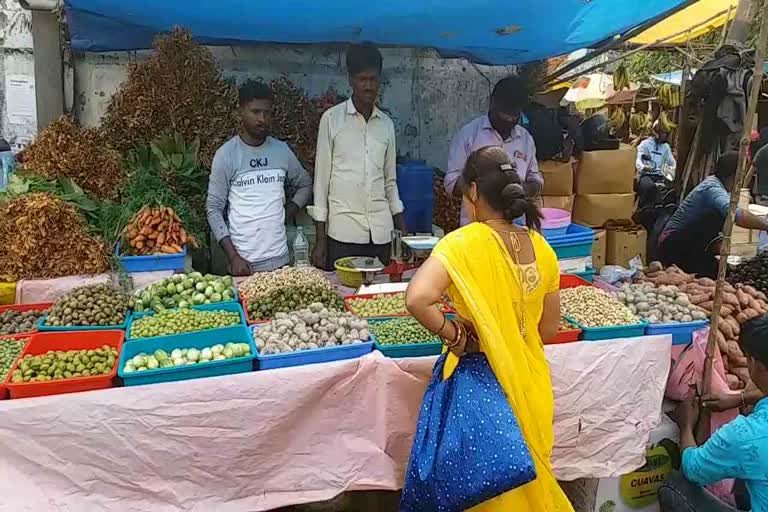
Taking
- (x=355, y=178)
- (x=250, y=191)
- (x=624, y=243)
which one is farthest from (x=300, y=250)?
(x=624, y=243)

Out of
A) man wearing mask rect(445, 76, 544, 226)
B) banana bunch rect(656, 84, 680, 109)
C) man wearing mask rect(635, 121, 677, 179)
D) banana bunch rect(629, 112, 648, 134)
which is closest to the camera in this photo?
man wearing mask rect(445, 76, 544, 226)

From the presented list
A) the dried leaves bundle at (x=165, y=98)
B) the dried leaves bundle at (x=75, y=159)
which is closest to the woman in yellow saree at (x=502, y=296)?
the dried leaves bundle at (x=75, y=159)

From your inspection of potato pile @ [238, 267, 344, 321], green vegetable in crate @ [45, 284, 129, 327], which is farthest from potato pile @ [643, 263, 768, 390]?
green vegetable in crate @ [45, 284, 129, 327]

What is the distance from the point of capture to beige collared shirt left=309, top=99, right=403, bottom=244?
402 centimetres

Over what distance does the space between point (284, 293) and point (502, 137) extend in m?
2.03

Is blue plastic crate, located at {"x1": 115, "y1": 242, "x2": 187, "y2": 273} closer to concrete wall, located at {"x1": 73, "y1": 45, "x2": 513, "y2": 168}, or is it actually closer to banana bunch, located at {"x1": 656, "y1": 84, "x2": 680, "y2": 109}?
concrete wall, located at {"x1": 73, "y1": 45, "x2": 513, "y2": 168}

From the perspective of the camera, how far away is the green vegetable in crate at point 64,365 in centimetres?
236

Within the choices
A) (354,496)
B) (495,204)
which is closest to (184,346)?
(354,496)

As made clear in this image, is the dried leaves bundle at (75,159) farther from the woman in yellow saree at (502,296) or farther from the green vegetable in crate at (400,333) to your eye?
the woman in yellow saree at (502,296)

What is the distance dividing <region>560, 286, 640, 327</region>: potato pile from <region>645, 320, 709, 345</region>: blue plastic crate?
0.08 metres

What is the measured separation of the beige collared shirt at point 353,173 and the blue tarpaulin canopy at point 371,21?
2.11 ft

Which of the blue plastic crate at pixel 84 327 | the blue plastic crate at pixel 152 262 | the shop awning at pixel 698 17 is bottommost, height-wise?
the blue plastic crate at pixel 84 327

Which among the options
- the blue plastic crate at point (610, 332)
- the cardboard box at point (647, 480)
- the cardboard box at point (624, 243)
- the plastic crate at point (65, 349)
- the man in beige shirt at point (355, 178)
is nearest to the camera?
the plastic crate at point (65, 349)

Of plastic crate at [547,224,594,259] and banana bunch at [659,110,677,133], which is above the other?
banana bunch at [659,110,677,133]
